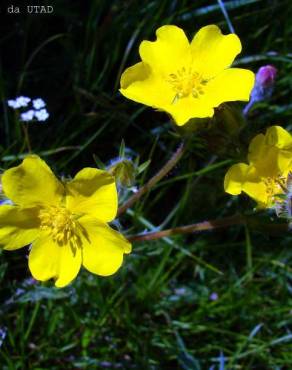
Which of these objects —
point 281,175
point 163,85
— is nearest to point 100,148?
point 163,85

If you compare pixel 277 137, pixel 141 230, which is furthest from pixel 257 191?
pixel 141 230

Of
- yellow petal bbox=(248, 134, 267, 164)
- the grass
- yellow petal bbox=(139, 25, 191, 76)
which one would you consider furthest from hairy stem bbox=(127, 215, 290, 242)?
yellow petal bbox=(139, 25, 191, 76)

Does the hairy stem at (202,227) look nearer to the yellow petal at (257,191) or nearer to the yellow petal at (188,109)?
the yellow petal at (257,191)

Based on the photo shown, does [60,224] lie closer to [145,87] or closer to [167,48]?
[145,87]

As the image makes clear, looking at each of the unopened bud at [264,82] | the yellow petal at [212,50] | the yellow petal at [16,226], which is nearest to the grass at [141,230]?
the unopened bud at [264,82]

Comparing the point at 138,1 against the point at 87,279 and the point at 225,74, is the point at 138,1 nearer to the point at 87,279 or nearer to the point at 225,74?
the point at 225,74
